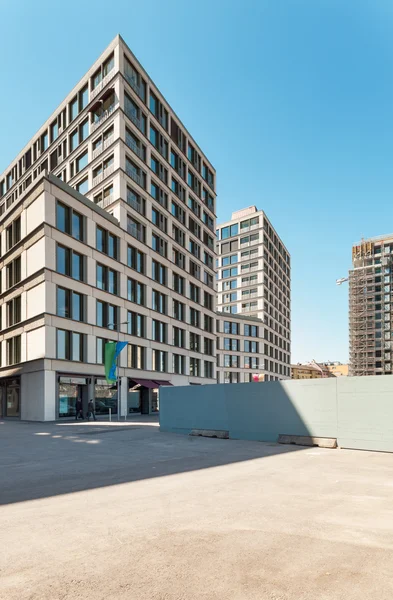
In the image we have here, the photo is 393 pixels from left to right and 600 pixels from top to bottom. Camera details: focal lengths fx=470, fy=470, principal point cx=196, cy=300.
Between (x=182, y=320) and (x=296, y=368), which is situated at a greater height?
(x=182, y=320)

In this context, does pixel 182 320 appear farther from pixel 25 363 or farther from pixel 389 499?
pixel 389 499

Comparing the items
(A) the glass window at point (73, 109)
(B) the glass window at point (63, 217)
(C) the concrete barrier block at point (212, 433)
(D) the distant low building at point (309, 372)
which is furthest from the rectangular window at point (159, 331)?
(D) the distant low building at point (309, 372)

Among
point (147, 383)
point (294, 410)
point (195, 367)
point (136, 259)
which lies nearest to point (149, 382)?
point (147, 383)

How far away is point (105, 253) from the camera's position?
39.8 m

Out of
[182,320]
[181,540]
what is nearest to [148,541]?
[181,540]

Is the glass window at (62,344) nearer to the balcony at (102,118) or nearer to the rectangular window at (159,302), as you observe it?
the rectangular window at (159,302)

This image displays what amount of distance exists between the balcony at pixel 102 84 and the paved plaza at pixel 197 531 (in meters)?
40.0

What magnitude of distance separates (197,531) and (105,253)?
3539 centimetres

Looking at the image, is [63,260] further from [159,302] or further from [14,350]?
[159,302]

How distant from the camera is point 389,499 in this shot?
7.91 meters

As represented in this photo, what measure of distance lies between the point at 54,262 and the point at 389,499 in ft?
98.7

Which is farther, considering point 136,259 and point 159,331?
point 159,331

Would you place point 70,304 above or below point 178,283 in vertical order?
below

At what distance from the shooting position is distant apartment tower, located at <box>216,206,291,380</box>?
87.5m
